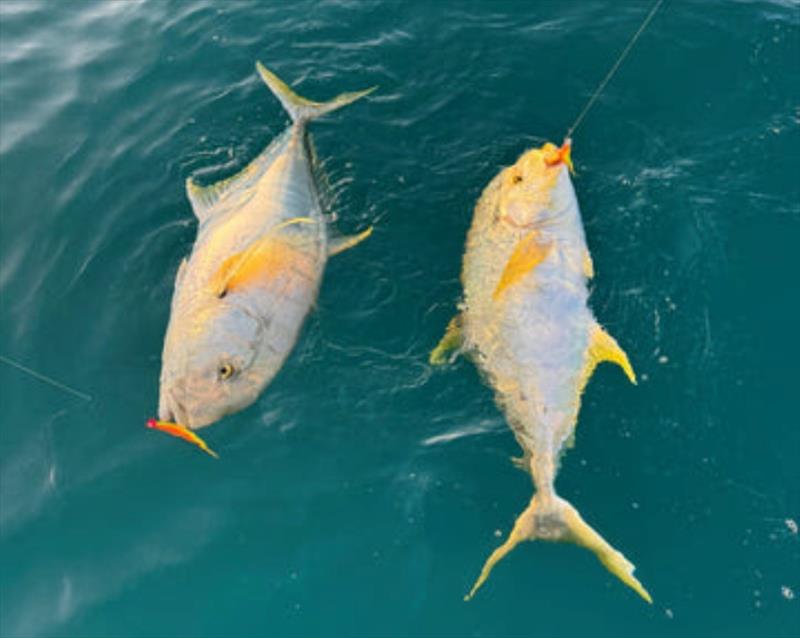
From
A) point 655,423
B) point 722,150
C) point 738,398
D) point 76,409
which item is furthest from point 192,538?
point 722,150

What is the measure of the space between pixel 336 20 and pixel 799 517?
5.87m

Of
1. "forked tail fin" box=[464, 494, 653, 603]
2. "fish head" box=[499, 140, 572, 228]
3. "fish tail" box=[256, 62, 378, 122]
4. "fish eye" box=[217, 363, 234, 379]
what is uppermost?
"fish tail" box=[256, 62, 378, 122]

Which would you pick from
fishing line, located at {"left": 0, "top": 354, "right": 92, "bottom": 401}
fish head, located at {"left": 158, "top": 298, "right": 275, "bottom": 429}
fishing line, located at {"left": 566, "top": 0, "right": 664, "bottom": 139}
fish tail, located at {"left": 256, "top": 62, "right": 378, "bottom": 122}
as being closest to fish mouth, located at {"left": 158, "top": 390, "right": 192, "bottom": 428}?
fish head, located at {"left": 158, "top": 298, "right": 275, "bottom": 429}

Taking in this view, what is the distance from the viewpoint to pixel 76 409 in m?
5.40

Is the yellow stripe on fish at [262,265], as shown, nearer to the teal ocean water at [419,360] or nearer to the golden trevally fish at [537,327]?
the teal ocean water at [419,360]

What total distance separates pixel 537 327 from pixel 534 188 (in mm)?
1023

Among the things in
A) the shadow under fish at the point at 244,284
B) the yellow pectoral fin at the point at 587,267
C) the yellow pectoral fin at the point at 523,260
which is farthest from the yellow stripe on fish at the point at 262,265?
the yellow pectoral fin at the point at 587,267

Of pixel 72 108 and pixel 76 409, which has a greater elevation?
pixel 72 108

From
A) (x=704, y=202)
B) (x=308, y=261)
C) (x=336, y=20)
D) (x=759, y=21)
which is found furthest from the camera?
(x=336, y=20)

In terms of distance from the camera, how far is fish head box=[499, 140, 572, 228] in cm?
491

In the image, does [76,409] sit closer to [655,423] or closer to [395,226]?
[395,226]

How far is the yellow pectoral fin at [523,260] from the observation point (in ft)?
15.1

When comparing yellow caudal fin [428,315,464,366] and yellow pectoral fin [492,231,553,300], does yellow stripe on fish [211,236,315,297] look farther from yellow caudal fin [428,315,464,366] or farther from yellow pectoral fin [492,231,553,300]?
yellow pectoral fin [492,231,553,300]

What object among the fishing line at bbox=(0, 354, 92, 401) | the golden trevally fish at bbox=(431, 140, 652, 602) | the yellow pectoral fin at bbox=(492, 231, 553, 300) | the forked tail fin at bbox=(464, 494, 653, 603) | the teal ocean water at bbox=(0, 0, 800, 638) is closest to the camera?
the forked tail fin at bbox=(464, 494, 653, 603)
